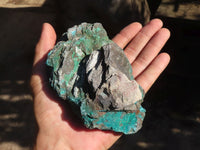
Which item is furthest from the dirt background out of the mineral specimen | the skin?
the mineral specimen

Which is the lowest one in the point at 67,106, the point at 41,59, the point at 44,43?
the point at 67,106

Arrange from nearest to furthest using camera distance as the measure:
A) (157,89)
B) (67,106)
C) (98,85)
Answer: (98,85) < (67,106) < (157,89)

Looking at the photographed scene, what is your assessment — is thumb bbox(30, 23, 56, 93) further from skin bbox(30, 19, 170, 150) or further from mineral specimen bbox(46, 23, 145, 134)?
mineral specimen bbox(46, 23, 145, 134)

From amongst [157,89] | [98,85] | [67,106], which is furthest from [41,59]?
[157,89]

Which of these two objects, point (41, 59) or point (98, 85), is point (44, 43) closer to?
point (41, 59)

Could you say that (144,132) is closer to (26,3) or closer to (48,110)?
(48,110)

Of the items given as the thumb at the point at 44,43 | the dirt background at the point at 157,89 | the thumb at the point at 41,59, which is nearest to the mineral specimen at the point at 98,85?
the thumb at the point at 41,59
